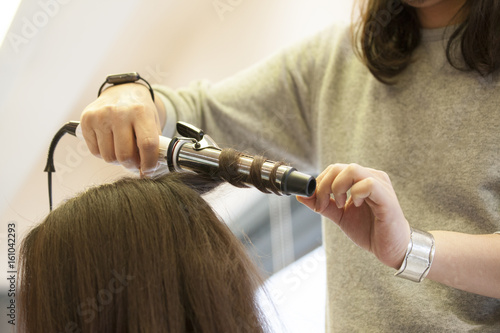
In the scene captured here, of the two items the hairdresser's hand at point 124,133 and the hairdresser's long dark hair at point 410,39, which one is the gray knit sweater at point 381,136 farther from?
the hairdresser's hand at point 124,133

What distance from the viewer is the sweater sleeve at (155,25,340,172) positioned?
42.4 inches

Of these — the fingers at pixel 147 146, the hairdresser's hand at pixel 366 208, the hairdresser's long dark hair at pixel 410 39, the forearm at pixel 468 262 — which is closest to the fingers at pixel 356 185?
the hairdresser's hand at pixel 366 208

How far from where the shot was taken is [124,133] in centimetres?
74

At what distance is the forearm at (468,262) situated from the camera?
0.72 meters

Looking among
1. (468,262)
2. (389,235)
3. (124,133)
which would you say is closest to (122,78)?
(124,133)

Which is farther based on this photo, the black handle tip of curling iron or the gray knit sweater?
the gray knit sweater

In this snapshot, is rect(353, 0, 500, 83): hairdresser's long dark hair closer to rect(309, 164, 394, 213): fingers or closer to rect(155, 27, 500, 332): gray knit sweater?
rect(155, 27, 500, 332): gray knit sweater

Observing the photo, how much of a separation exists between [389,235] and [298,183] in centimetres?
17

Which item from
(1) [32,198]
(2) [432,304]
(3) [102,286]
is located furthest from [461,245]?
(1) [32,198]

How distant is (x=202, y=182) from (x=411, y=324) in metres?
0.46

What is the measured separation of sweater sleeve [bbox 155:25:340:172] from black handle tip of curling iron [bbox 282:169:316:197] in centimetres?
47

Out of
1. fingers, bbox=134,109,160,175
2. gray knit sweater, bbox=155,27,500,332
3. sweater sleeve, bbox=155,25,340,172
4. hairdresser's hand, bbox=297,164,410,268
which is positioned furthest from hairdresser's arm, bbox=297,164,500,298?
sweater sleeve, bbox=155,25,340,172

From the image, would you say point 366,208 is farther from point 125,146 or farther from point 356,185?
point 125,146

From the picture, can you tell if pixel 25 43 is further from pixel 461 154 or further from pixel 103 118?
pixel 461 154
